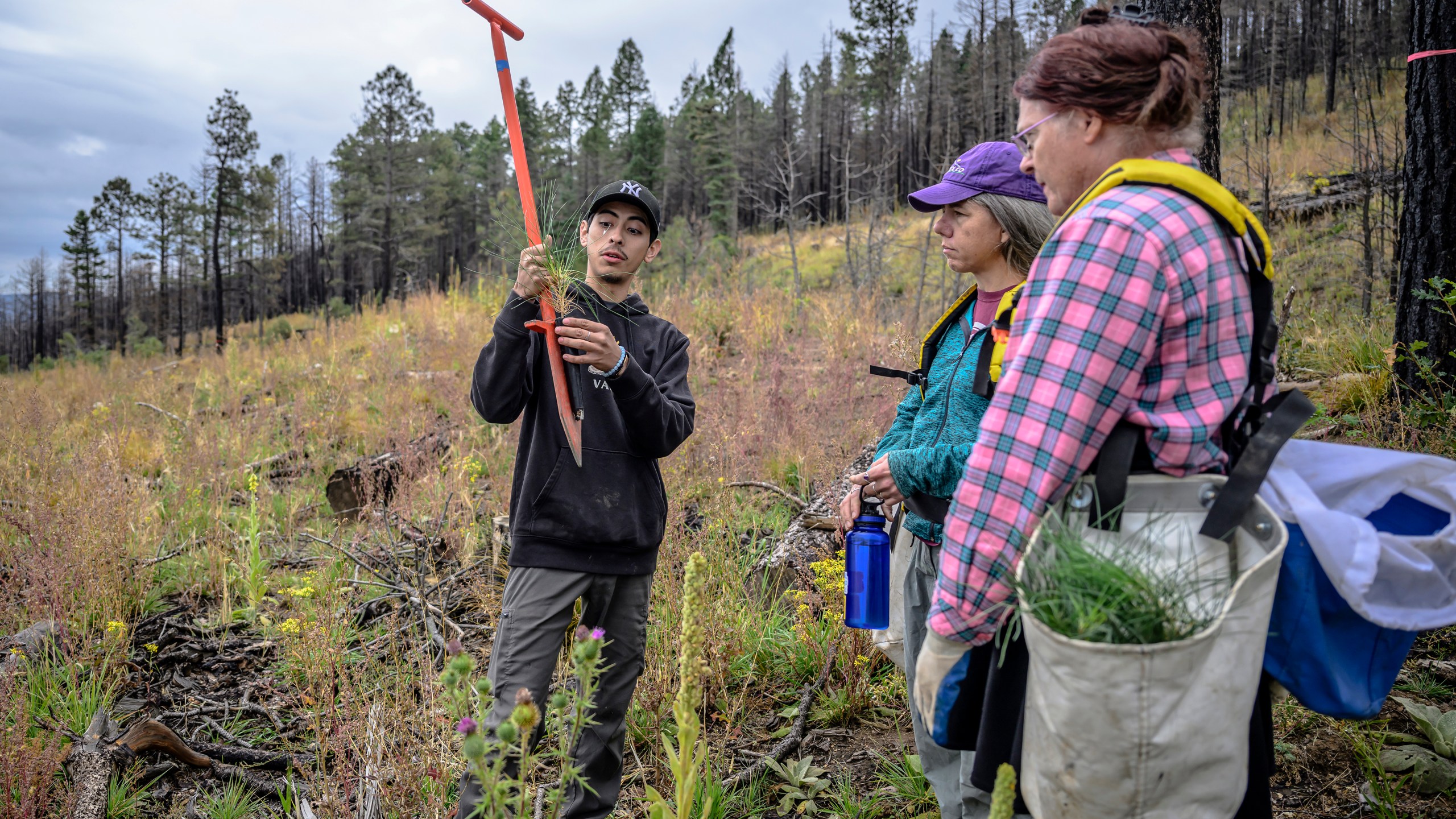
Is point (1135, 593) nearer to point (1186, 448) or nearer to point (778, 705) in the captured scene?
point (1186, 448)

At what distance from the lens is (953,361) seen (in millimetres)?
1896

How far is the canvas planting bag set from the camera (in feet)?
3.32

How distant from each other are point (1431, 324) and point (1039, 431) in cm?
391

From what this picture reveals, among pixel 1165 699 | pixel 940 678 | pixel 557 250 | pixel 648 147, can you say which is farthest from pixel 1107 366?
pixel 648 147

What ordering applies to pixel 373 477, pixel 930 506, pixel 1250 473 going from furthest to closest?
pixel 373 477 < pixel 930 506 < pixel 1250 473

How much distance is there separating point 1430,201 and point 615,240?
3943 mm

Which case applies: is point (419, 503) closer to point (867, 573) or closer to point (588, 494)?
point (588, 494)

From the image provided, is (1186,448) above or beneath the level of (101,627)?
above

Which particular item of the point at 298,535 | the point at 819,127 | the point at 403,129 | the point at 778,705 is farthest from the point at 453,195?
the point at 778,705

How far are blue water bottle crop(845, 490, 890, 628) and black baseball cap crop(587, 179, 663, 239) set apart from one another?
1174mm

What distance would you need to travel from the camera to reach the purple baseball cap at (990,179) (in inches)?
76.6

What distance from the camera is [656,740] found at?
2.77m

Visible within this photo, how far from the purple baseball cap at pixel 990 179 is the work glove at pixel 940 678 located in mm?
1124

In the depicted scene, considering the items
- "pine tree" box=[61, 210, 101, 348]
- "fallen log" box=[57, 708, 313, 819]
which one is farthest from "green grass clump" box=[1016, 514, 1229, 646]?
"pine tree" box=[61, 210, 101, 348]
